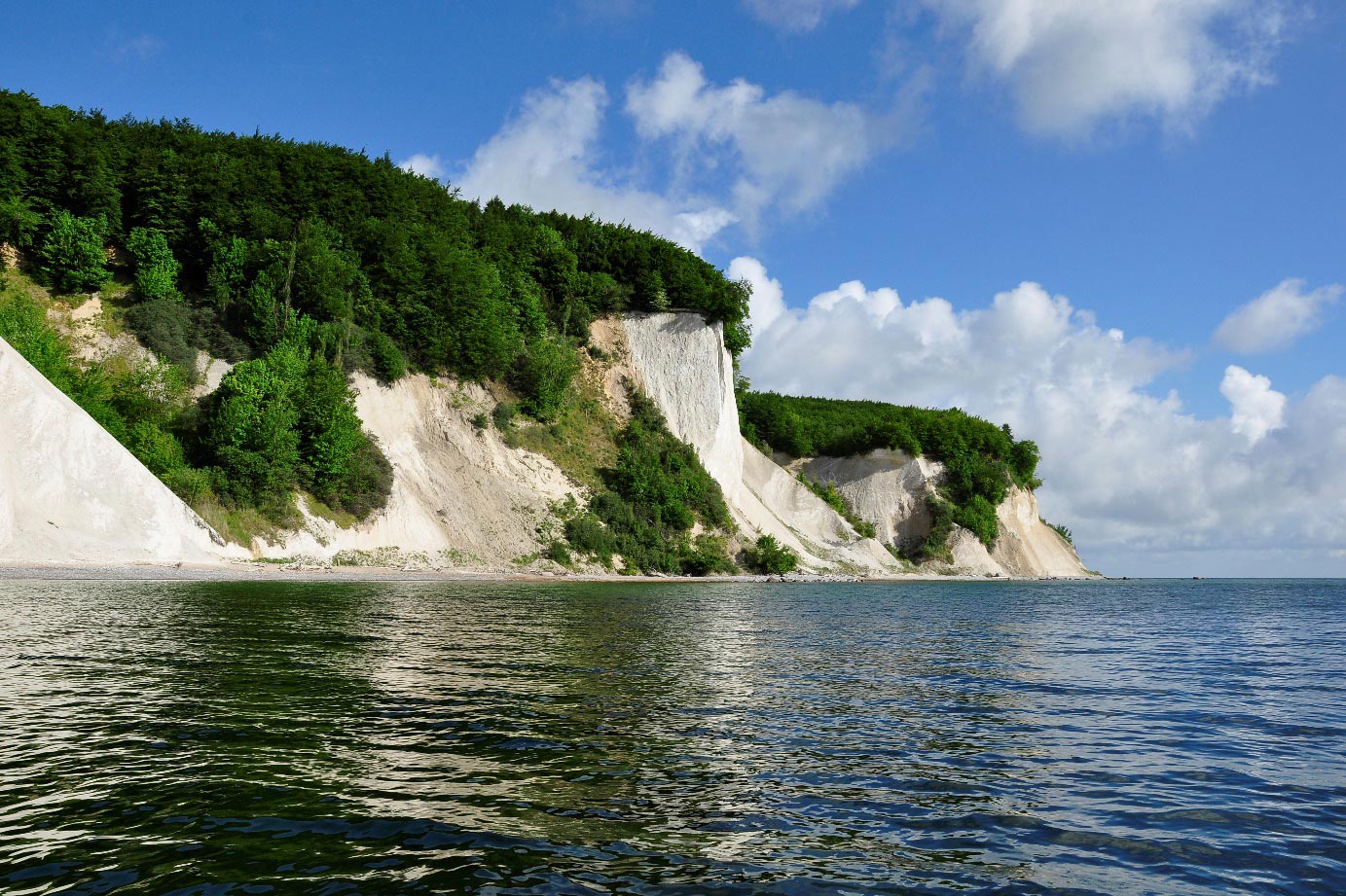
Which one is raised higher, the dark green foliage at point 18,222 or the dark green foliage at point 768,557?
the dark green foliage at point 18,222

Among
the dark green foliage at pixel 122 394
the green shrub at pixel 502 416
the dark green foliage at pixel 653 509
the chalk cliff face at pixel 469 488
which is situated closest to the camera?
the chalk cliff face at pixel 469 488

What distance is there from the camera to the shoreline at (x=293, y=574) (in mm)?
30203

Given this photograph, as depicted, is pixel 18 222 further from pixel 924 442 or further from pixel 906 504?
pixel 924 442

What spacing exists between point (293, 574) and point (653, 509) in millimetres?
27740

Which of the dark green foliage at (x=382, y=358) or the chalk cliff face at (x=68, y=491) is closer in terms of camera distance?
the chalk cliff face at (x=68, y=491)

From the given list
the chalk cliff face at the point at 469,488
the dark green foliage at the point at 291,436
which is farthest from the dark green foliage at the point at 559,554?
the dark green foliage at the point at 291,436

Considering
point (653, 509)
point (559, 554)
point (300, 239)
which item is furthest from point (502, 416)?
point (300, 239)

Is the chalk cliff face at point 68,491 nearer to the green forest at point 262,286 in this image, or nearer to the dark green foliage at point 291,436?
the green forest at point 262,286

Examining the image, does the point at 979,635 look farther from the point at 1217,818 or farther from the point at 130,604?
the point at 130,604

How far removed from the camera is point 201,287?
169ft

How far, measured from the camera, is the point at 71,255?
155 feet

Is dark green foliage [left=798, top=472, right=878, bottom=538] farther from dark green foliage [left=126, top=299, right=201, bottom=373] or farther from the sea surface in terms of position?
the sea surface

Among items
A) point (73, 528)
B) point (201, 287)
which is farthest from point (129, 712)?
point (201, 287)

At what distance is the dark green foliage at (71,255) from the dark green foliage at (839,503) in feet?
195
